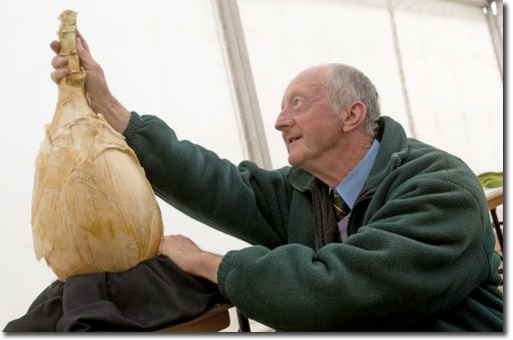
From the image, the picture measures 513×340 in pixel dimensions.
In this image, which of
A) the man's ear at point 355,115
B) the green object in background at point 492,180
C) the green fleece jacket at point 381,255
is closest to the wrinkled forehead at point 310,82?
the man's ear at point 355,115

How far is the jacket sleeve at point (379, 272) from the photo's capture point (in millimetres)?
1042

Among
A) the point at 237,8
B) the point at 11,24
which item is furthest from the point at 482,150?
the point at 11,24

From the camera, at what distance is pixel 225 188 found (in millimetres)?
1546

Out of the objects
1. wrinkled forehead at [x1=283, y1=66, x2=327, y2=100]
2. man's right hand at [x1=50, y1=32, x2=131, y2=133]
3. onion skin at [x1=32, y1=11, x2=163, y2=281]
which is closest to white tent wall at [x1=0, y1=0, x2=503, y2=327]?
man's right hand at [x1=50, y1=32, x2=131, y2=133]

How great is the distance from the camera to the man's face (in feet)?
5.01

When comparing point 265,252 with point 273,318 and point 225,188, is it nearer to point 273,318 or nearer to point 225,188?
point 273,318

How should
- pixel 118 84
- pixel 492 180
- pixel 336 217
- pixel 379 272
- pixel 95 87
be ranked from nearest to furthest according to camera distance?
pixel 379 272 < pixel 95 87 < pixel 336 217 < pixel 118 84 < pixel 492 180

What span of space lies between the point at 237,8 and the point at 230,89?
1.45ft

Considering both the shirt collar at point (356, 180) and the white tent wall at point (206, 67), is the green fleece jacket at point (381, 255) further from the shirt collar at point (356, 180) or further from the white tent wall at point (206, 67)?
the white tent wall at point (206, 67)

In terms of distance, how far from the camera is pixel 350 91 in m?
1.57

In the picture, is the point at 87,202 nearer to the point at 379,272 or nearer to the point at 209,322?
the point at 209,322

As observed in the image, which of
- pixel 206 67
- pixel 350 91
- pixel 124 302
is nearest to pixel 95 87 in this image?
pixel 124 302

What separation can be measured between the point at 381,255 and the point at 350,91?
651 millimetres

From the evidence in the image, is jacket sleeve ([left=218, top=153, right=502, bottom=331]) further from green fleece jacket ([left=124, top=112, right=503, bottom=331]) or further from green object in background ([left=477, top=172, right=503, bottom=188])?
green object in background ([left=477, top=172, right=503, bottom=188])
